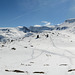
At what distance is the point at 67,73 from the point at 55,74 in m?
1.47

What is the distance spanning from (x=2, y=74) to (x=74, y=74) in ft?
29.0

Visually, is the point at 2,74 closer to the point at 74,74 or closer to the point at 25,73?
the point at 25,73

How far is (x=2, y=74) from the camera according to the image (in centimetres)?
1235

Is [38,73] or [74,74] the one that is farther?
[38,73]

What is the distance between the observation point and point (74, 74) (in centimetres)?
1139

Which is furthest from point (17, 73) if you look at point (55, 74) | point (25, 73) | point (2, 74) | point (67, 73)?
point (67, 73)

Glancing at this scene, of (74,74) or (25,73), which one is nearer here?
(74,74)

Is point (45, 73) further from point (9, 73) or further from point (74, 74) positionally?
point (9, 73)

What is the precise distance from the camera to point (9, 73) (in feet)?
41.2

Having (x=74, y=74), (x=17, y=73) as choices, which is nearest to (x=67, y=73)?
(x=74, y=74)

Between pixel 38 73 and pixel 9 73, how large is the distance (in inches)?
147

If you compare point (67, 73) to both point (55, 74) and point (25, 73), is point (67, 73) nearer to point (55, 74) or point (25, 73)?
point (55, 74)

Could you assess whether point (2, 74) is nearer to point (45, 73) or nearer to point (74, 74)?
point (45, 73)

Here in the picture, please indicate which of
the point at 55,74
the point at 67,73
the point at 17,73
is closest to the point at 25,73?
the point at 17,73
